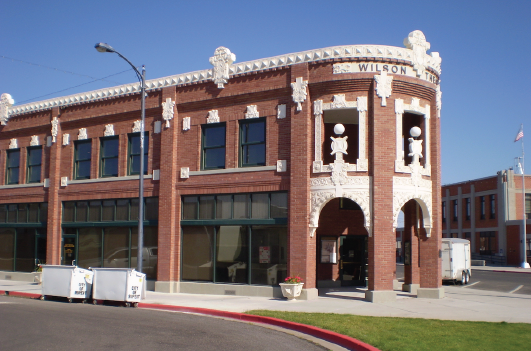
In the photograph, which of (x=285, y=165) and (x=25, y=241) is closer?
(x=285, y=165)

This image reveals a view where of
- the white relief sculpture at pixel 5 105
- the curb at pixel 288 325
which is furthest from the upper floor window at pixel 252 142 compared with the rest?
the white relief sculpture at pixel 5 105

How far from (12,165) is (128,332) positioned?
75.0ft

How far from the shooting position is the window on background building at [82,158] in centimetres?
2844

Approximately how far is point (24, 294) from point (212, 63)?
1257 centimetres

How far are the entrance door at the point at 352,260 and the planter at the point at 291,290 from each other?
510 cm

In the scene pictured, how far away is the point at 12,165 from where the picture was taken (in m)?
32.3

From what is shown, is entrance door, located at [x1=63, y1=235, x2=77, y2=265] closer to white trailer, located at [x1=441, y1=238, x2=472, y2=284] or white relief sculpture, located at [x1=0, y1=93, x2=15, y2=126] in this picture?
white relief sculpture, located at [x1=0, y1=93, x2=15, y2=126]

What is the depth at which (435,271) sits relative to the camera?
2150 cm

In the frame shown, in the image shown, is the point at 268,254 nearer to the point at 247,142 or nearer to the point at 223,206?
the point at 223,206

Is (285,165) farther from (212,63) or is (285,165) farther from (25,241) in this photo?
(25,241)

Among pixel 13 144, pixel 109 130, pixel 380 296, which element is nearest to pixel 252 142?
pixel 380 296

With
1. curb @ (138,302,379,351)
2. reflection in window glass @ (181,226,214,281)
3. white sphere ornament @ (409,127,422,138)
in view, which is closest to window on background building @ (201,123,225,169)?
reflection in window glass @ (181,226,214,281)

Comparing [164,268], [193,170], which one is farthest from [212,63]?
[164,268]

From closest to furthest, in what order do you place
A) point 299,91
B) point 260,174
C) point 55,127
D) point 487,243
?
point 299,91, point 260,174, point 55,127, point 487,243
